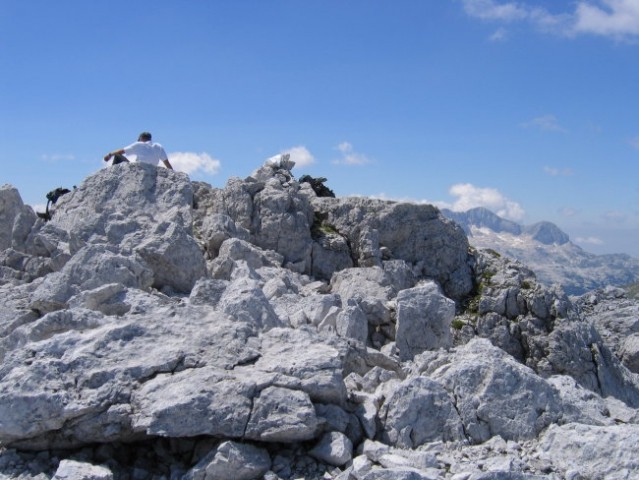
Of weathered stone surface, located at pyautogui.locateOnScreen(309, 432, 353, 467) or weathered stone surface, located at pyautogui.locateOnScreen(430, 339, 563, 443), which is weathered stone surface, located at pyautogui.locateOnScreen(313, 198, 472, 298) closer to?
weathered stone surface, located at pyautogui.locateOnScreen(430, 339, 563, 443)

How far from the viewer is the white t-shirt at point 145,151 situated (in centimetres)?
3291

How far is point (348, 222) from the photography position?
120 feet

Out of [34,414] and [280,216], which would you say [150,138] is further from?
[34,414]

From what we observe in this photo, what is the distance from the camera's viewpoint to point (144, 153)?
33000 millimetres

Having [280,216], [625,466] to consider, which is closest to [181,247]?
[280,216]

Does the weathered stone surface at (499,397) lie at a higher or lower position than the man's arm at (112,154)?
lower

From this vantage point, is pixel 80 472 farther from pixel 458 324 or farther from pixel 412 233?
pixel 412 233

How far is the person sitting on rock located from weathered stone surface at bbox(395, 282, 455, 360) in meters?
15.9

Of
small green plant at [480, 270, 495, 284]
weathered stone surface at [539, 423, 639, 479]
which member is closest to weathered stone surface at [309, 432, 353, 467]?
weathered stone surface at [539, 423, 639, 479]

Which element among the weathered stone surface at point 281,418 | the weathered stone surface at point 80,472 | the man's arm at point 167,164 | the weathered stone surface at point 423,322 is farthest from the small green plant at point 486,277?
the weathered stone surface at point 80,472

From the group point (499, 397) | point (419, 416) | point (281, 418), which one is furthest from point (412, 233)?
point (281, 418)

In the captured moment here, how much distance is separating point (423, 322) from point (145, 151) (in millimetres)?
17358

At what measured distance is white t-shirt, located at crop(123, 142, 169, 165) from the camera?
1296 inches

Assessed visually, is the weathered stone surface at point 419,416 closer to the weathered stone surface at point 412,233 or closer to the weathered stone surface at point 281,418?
the weathered stone surface at point 281,418
